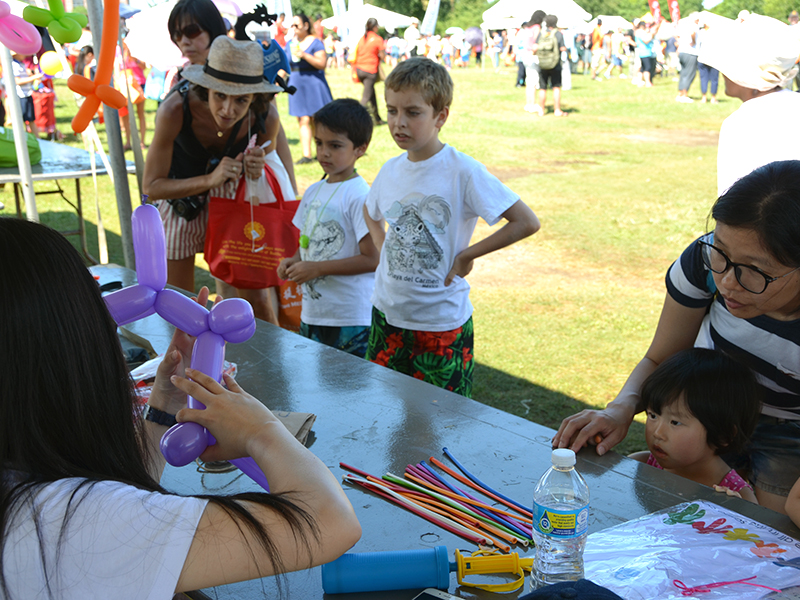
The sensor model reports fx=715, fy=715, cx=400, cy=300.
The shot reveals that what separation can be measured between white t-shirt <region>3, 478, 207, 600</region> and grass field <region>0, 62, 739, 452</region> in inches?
109

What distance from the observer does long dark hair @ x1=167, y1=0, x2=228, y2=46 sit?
327 centimetres

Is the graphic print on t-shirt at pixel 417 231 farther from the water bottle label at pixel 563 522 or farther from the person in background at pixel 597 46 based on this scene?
the person in background at pixel 597 46

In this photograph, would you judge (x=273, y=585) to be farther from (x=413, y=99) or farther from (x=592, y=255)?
(x=592, y=255)

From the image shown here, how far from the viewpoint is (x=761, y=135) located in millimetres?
2988

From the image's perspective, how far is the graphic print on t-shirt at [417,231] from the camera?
8.38 feet

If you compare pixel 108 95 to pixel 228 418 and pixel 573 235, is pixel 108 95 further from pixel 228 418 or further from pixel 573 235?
pixel 573 235

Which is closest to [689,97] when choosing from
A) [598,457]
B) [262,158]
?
[262,158]

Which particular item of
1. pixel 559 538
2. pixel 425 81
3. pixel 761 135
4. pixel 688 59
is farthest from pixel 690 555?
pixel 688 59

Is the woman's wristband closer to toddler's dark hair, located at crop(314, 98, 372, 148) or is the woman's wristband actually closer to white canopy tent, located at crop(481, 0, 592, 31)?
toddler's dark hair, located at crop(314, 98, 372, 148)

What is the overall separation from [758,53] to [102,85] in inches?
106

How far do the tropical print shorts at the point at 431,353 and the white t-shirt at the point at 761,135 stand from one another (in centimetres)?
124

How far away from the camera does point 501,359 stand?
4.19 metres

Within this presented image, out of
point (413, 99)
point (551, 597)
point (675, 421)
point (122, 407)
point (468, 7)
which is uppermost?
point (468, 7)

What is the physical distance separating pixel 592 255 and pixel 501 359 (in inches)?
89.2
